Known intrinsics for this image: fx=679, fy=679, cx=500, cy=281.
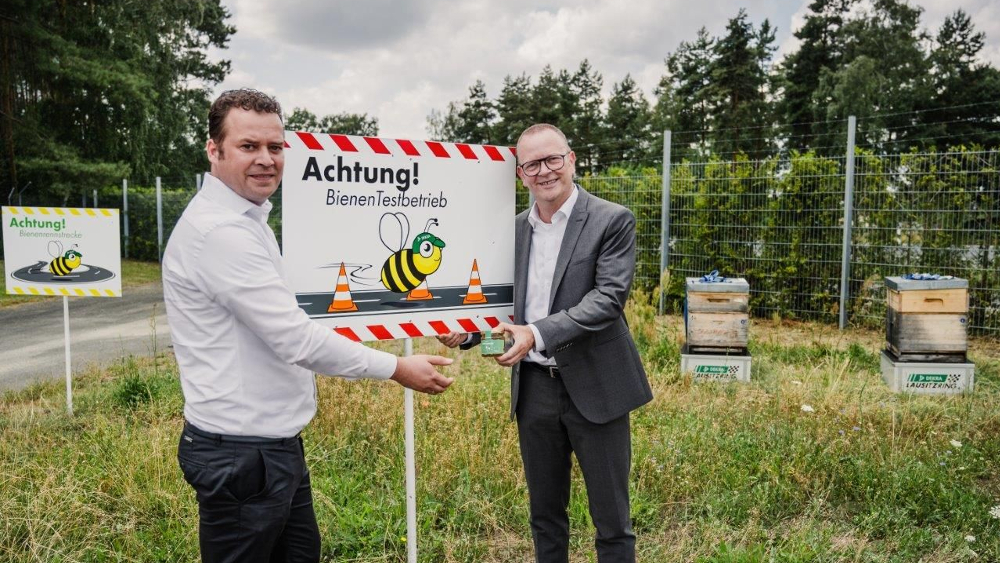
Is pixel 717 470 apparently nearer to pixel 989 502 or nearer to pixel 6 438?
pixel 989 502

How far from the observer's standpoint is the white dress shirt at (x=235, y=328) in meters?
2.07

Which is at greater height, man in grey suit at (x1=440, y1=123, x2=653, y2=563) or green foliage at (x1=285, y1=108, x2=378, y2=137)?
green foliage at (x1=285, y1=108, x2=378, y2=137)

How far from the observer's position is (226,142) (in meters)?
2.18

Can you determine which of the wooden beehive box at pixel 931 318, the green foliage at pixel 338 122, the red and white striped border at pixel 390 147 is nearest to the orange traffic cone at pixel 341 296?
the red and white striped border at pixel 390 147

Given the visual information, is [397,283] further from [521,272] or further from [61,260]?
[61,260]

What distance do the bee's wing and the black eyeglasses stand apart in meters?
0.55

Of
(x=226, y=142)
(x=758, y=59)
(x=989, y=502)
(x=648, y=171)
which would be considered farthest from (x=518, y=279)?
(x=758, y=59)

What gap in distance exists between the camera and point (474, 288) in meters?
2.95

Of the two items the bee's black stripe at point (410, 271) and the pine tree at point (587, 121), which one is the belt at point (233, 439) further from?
the pine tree at point (587, 121)

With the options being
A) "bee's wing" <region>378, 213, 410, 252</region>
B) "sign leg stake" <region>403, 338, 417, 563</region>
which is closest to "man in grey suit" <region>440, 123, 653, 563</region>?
"sign leg stake" <region>403, 338, 417, 563</region>

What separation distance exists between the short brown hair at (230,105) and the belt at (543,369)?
150cm

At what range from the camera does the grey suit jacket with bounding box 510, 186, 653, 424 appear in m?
2.81

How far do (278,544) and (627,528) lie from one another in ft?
4.63

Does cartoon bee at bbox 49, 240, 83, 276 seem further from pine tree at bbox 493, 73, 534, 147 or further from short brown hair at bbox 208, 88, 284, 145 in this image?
pine tree at bbox 493, 73, 534, 147
